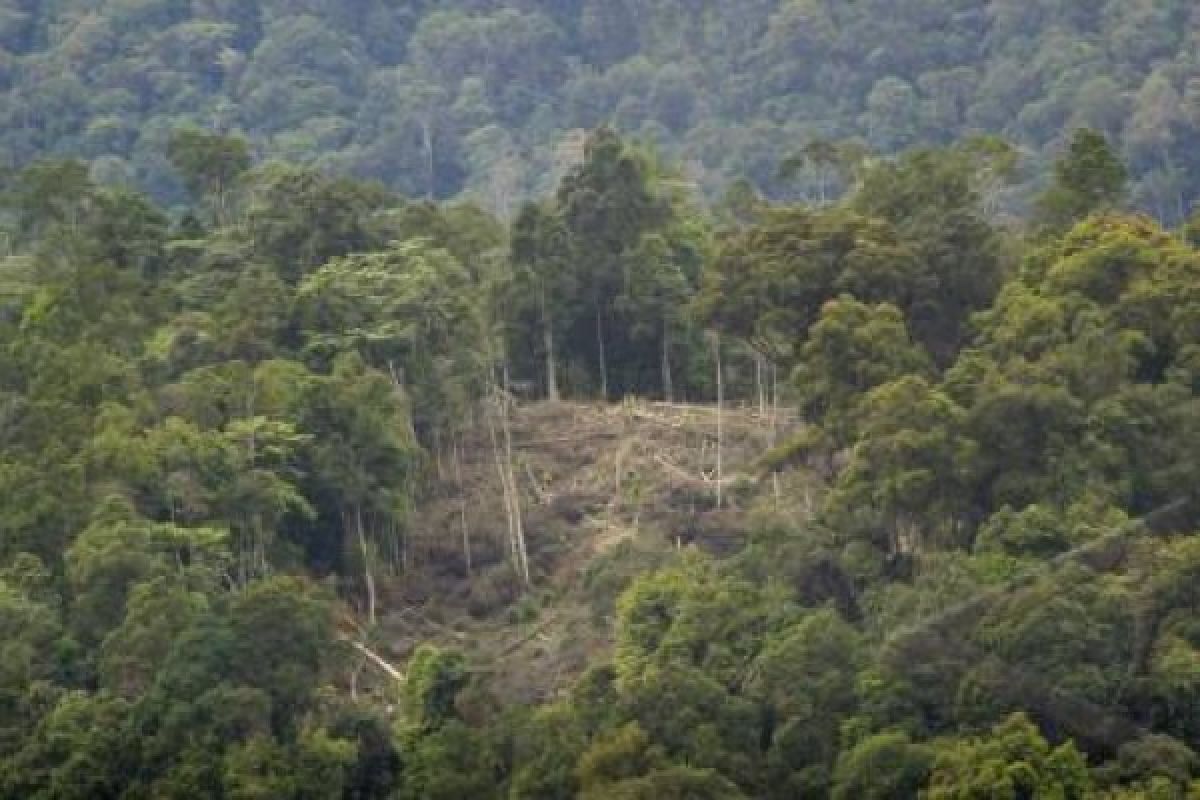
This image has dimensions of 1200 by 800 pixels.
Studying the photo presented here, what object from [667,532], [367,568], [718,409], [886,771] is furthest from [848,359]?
[886,771]

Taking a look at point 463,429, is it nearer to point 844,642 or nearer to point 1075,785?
point 844,642

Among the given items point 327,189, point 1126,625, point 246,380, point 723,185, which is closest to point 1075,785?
point 1126,625

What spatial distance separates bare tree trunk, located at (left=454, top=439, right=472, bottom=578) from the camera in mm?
38125

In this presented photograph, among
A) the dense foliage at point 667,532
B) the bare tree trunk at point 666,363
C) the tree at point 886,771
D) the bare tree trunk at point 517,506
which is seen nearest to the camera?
the tree at point 886,771

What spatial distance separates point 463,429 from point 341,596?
12.9 ft

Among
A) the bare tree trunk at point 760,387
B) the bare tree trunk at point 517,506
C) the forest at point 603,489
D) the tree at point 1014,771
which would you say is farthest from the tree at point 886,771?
the bare tree trunk at point 760,387

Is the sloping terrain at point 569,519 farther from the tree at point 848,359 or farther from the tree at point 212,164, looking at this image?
the tree at point 212,164

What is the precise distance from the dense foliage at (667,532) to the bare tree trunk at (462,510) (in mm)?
163

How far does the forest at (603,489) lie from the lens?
1219 inches

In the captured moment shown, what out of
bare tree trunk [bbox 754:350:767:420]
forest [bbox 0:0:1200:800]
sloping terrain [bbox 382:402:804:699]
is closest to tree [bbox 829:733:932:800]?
forest [bbox 0:0:1200:800]

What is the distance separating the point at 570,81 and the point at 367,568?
167ft

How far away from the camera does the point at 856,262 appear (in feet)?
123

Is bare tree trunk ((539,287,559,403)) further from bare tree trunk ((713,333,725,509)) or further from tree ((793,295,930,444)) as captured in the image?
tree ((793,295,930,444))

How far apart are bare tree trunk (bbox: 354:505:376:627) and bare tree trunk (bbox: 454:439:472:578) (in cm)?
133
